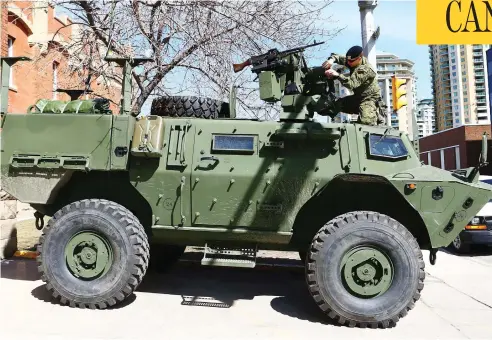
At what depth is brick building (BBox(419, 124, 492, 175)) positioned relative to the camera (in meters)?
27.8

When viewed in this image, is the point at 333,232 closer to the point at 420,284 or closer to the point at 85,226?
the point at 420,284

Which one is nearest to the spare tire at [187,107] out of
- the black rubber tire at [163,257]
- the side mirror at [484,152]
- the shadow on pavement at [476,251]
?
the black rubber tire at [163,257]

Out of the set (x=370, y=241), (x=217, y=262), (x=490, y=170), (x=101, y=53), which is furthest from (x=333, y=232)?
Answer: (x=490, y=170)

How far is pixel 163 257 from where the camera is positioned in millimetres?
6980

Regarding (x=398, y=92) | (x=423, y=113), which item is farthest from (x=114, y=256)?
(x=423, y=113)

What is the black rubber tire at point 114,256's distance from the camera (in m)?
5.14

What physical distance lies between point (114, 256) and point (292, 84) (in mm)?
2873

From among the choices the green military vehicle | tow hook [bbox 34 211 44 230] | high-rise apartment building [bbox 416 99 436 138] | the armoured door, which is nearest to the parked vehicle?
high-rise apartment building [bbox 416 99 436 138]

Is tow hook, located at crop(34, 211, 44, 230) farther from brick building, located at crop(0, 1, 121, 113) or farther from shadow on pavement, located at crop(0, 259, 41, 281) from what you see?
brick building, located at crop(0, 1, 121, 113)

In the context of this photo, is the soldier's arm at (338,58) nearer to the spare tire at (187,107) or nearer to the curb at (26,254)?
the spare tire at (187,107)

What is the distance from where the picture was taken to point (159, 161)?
5.41 meters

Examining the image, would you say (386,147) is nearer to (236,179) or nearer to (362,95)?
(362,95)

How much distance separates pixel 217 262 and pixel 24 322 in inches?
80.3

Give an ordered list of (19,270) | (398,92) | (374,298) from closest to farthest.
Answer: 1. (374,298)
2. (19,270)
3. (398,92)
